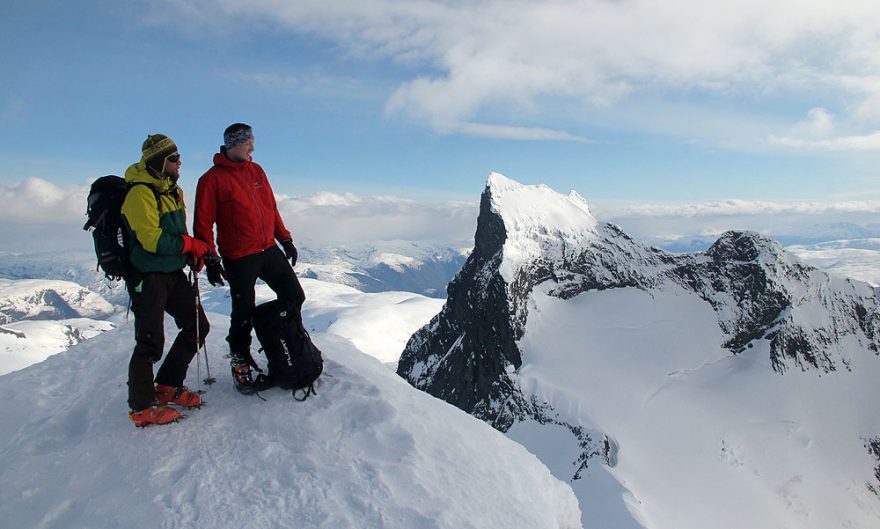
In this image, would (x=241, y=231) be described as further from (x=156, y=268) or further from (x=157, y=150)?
(x=157, y=150)

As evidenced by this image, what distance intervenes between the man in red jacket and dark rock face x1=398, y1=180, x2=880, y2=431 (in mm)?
83383

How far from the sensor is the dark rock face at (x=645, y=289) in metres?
95.0

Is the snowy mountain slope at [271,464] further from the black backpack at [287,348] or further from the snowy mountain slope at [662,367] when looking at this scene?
the snowy mountain slope at [662,367]

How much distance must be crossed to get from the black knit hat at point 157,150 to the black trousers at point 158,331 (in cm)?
151

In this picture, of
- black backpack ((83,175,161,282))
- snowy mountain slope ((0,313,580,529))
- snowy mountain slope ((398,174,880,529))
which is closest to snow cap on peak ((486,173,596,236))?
snowy mountain slope ((398,174,880,529))

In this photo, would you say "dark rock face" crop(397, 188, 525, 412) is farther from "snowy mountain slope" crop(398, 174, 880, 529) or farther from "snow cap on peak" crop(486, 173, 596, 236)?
"snow cap on peak" crop(486, 173, 596, 236)

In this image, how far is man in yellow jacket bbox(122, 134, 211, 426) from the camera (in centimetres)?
665

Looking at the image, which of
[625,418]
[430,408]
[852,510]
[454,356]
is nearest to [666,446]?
[625,418]

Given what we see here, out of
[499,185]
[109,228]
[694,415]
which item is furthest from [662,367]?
[109,228]

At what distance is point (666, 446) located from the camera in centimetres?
7275

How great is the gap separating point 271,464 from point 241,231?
3.52 m

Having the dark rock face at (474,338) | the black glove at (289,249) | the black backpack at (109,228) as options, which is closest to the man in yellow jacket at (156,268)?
the black backpack at (109,228)

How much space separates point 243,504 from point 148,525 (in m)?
0.89

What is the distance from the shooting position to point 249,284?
25.6 ft
